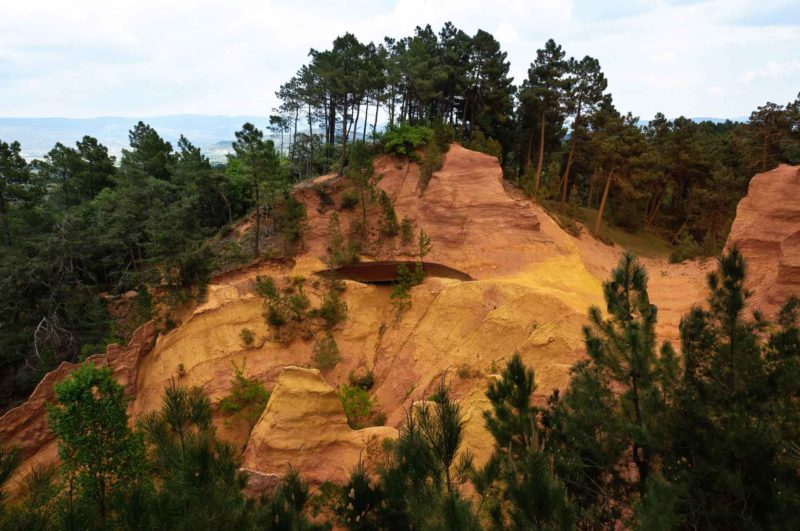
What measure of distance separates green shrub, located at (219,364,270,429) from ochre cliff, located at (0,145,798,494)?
0.47m

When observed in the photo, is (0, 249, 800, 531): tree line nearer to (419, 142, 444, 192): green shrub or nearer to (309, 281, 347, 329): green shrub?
(309, 281, 347, 329): green shrub

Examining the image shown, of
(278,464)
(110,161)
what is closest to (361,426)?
(278,464)

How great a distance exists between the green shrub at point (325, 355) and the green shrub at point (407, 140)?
1660cm

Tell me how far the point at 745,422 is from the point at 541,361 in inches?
302

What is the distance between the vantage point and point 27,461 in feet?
50.2

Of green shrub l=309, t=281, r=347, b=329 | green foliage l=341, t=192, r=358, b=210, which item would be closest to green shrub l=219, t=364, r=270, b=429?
green shrub l=309, t=281, r=347, b=329

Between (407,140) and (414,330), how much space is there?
16314mm

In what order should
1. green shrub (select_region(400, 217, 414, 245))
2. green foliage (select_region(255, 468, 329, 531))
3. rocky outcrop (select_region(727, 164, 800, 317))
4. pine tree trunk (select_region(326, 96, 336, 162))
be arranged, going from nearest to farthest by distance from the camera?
1. green foliage (select_region(255, 468, 329, 531))
2. rocky outcrop (select_region(727, 164, 800, 317))
3. green shrub (select_region(400, 217, 414, 245))
4. pine tree trunk (select_region(326, 96, 336, 162))

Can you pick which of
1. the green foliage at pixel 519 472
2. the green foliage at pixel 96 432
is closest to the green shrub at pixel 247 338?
the green foliage at pixel 96 432

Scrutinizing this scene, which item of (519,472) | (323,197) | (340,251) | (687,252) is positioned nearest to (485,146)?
(323,197)

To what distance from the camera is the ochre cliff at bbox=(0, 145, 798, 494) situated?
12.7 m

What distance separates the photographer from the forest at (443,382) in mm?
5941

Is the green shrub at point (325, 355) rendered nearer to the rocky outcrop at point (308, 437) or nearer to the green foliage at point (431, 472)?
the rocky outcrop at point (308, 437)

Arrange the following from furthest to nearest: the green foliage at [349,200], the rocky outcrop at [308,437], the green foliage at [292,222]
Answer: the green foliage at [349,200] → the green foliage at [292,222] → the rocky outcrop at [308,437]
